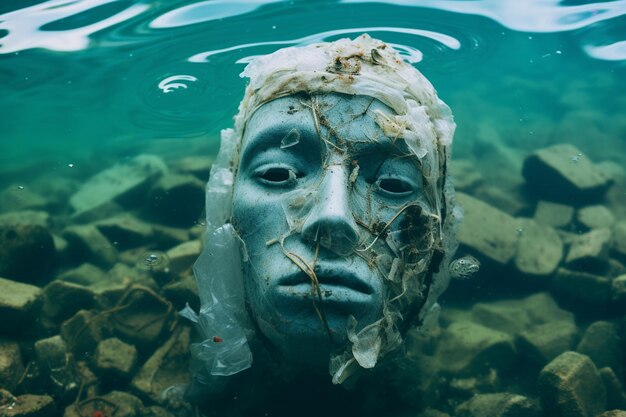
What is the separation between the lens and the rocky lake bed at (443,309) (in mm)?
3496

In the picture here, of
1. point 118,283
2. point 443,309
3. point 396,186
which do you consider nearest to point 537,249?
point 443,309

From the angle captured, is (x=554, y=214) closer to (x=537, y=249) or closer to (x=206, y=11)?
(x=537, y=249)

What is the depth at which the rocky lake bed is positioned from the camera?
3496 millimetres

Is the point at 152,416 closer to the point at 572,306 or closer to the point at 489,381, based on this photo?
the point at 489,381

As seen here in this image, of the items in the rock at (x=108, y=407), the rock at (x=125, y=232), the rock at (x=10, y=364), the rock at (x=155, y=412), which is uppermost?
the rock at (x=10, y=364)

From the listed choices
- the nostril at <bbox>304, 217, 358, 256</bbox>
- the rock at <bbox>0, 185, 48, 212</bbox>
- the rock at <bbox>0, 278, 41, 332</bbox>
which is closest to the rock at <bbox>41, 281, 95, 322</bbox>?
the rock at <bbox>0, 278, 41, 332</bbox>

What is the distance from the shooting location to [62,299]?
429 cm

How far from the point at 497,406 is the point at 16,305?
12.6 feet

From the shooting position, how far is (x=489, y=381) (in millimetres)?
4000

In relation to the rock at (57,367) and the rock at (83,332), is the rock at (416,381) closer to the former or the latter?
the rock at (57,367)

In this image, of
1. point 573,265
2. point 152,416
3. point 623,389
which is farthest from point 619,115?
point 152,416

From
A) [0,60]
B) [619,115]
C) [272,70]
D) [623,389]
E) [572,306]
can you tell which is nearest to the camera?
[272,70]

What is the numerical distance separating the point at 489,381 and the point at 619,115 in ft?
31.5

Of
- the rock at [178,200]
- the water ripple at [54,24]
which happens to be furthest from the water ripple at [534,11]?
the rock at [178,200]
